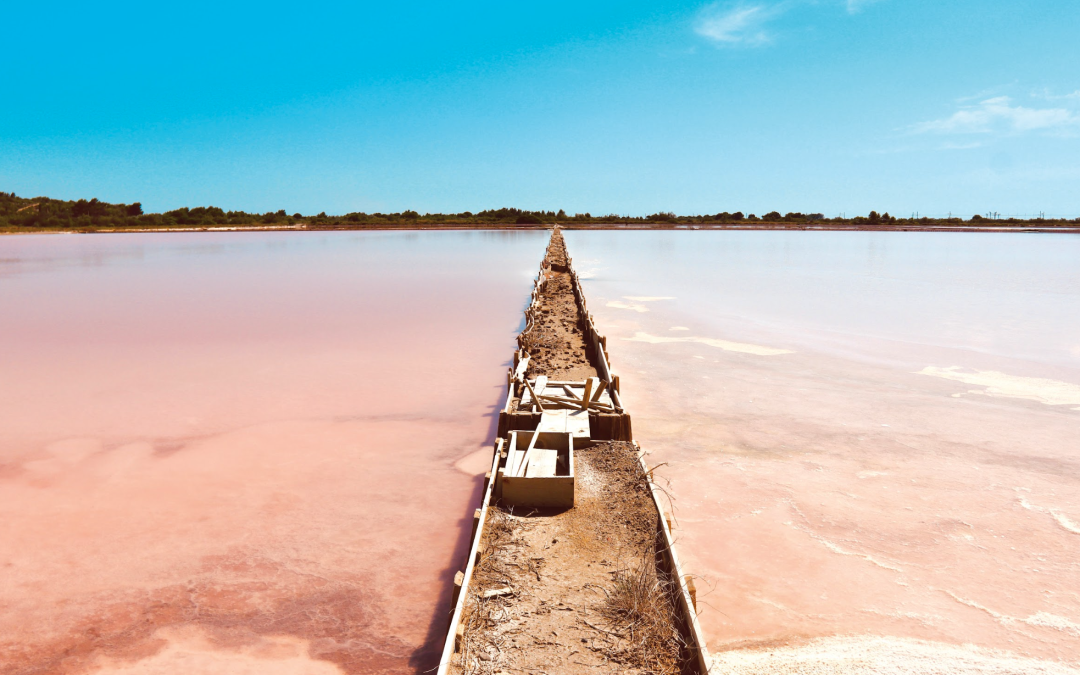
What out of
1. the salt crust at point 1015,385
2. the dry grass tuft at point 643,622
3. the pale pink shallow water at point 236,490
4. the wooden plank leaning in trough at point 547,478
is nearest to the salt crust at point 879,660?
the wooden plank leaning in trough at point 547,478

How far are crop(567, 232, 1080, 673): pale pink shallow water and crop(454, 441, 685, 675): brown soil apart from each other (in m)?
0.69

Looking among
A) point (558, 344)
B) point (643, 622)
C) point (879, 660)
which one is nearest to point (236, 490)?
point (643, 622)

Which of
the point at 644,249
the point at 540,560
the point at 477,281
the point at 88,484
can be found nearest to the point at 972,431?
the point at 540,560

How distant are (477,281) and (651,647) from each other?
67.9ft

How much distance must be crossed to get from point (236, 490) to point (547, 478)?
127 inches

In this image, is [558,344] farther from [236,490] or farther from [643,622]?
[643,622]

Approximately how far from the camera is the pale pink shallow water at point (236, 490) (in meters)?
3.98

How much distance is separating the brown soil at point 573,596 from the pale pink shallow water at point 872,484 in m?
0.69

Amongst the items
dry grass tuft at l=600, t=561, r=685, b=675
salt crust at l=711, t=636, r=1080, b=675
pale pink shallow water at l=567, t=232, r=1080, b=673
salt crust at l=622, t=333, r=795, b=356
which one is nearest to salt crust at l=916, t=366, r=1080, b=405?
pale pink shallow water at l=567, t=232, r=1080, b=673

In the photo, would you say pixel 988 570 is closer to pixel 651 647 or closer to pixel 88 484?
pixel 651 647

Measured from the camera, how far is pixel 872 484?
5891 millimetres

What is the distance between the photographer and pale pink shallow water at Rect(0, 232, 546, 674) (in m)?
3.98

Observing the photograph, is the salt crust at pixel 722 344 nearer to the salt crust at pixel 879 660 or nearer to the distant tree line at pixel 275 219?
the salt crust at pixel 879 660

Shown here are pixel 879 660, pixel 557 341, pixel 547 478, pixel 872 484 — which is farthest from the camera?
pixel 557 341
